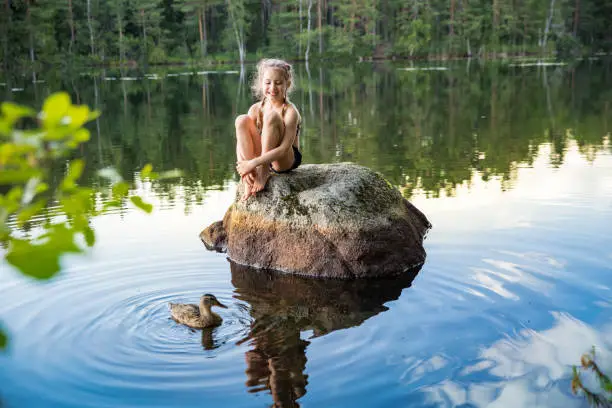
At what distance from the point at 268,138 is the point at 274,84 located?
21.7 inches

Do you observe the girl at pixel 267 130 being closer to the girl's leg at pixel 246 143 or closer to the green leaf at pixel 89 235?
the girl's leg at pixel 246 143

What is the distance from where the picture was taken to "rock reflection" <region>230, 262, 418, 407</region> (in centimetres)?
461

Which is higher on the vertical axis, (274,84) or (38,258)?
(274,84)

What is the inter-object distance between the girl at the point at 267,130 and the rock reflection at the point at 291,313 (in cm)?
99

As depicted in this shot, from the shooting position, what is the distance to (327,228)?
273 inches

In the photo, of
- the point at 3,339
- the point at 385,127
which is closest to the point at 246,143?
the point at 3,339

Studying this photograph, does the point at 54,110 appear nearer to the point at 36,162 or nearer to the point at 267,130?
the point at 36,162

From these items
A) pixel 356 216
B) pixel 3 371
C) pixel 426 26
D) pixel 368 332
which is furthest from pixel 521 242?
pixel 426 26

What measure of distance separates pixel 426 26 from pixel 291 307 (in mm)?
55794

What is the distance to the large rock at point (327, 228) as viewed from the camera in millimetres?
6809

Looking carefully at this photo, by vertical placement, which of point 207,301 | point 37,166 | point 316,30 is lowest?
point 207,301

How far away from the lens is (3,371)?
4.79 metres

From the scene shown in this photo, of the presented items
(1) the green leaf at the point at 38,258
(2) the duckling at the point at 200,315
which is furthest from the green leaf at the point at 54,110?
(2) the duckling at the point at 200,315

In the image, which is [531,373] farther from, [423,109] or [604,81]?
[604,81]
